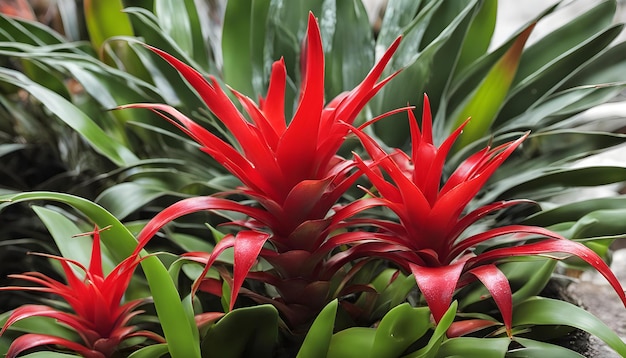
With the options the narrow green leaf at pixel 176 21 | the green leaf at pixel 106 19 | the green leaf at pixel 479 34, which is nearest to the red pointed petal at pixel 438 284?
the green leaf at pixel 479 34

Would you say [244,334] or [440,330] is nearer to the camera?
[440,330]

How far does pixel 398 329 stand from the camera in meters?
0.64

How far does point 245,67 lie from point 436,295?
1.98 feet

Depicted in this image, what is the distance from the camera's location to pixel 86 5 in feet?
3.87

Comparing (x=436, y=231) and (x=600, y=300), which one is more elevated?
(x=436, y=231)

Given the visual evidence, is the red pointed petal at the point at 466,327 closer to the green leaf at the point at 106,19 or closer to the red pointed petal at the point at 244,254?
the red pointed petal at the point at 244,254

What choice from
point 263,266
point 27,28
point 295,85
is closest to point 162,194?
point 263,266

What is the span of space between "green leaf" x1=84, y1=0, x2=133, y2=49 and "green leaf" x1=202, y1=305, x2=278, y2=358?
28.8 inches

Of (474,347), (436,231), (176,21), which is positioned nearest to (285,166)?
(436,231)

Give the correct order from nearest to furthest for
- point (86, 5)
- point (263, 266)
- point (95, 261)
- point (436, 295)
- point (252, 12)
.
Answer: point (436, 295) → point (95, 261) → point (263, 266) → point (252, 12) → point (86, 5)

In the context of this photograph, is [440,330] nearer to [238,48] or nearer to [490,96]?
[490,96]

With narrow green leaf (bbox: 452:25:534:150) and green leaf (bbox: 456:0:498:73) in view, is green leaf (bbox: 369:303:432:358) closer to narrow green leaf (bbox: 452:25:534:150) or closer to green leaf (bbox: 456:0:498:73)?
narrow green leaf (bbox: 452:25:534:150)

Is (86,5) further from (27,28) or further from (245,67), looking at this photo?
(245,67)

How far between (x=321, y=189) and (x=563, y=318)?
0.30 metres
